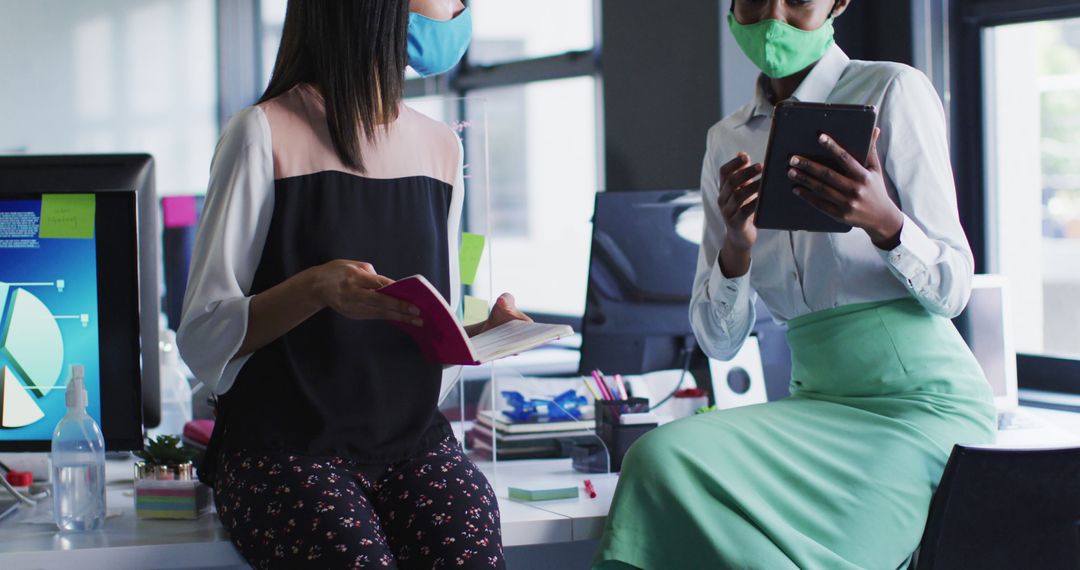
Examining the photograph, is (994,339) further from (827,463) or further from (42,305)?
(42,305)

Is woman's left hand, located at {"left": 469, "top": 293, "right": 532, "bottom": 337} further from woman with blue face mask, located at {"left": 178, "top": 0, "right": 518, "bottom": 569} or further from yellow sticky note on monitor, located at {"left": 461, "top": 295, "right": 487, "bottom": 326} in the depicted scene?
yellow sticky note on monitor, located at {"left": 461, "top": 295, "right": 487, "bottom": 326}

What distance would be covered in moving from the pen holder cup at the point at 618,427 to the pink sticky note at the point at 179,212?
1.44 meters

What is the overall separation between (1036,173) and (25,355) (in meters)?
2.34

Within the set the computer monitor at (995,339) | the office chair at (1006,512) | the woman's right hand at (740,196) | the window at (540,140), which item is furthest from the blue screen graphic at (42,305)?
the window at (540,140)

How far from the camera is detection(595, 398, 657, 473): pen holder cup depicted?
76.2 inches

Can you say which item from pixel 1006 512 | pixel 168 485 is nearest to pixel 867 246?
pixel 1006 512

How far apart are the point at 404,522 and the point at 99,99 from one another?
5.02 metres

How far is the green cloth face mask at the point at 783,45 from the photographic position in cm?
189

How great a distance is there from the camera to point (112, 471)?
1982 millimetres

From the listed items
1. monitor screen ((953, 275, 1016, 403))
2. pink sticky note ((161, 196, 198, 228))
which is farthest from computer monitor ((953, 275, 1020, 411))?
pink sticky note ((161, 196, 198, 228))

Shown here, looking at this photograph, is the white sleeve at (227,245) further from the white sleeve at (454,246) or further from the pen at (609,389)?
the pen at (609,389)

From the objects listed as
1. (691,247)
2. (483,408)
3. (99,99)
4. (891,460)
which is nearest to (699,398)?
(691,247)

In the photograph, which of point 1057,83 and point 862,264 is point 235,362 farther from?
point 1057,83

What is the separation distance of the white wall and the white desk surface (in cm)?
425
